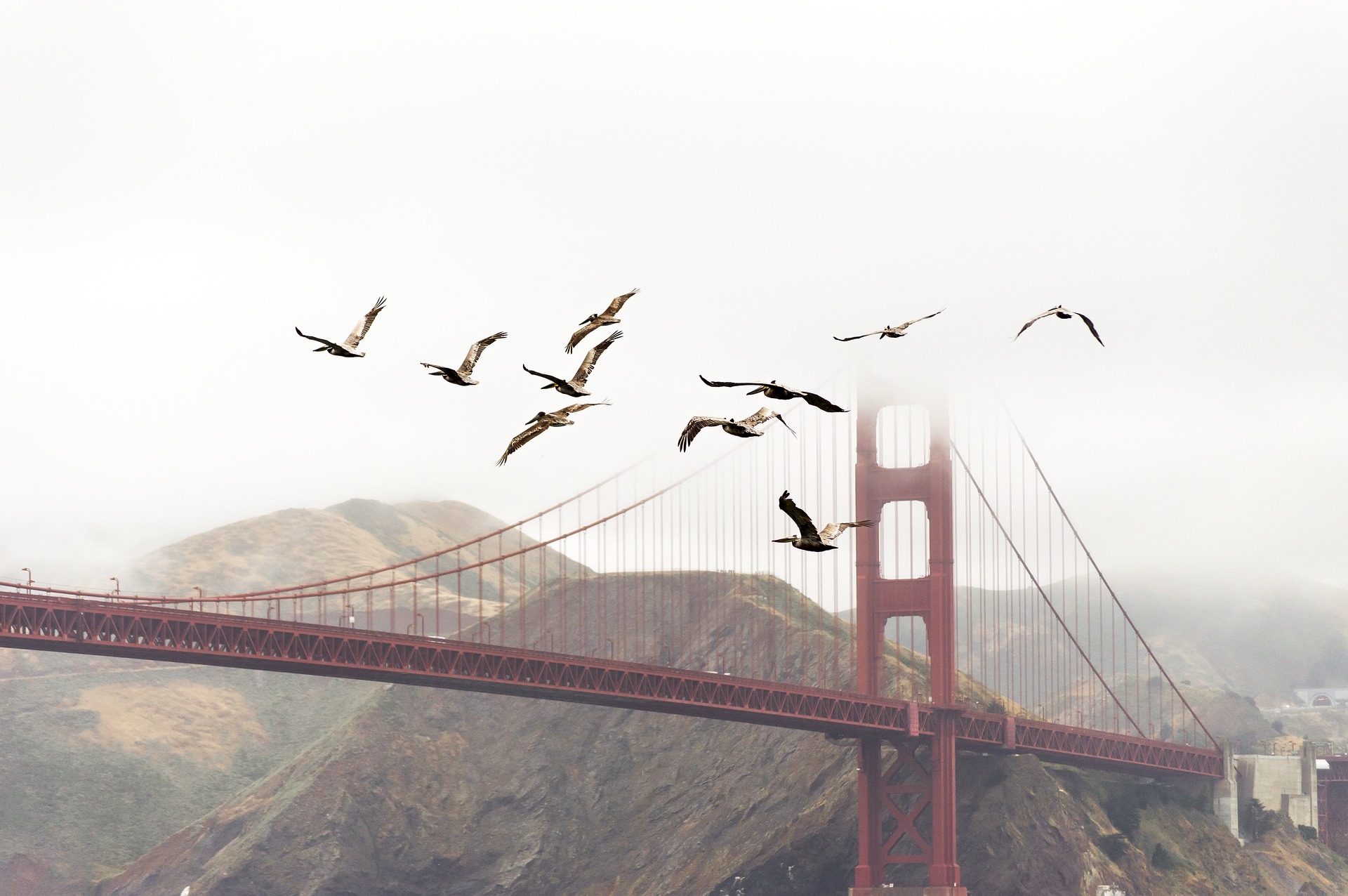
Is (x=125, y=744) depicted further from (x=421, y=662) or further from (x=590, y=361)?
(x=590, y=361)

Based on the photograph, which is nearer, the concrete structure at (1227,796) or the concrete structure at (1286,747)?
the concrete structure at (1227,796)

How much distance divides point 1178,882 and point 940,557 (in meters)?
29.0

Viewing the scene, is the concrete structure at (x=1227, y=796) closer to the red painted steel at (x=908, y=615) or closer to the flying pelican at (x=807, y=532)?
the red painted steel at (x=908, y=615)

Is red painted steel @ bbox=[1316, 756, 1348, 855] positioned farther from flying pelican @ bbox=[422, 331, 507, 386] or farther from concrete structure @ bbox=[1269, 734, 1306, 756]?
flying pelican @ bbox=[422, 331, 507, 386]

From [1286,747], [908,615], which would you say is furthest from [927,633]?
[1286,747]

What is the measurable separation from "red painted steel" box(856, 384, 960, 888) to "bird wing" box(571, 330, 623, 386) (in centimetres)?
6243

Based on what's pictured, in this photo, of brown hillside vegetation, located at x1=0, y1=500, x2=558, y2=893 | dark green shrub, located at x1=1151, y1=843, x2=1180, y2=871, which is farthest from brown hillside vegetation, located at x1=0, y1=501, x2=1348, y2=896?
brown hillside vegetation, located at x1=0, y1=500, x2=558, y2=893

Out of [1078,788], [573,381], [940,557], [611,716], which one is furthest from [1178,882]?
[573,381]

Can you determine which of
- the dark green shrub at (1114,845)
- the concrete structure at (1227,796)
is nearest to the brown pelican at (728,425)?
the dark green shrub at (1114,845)

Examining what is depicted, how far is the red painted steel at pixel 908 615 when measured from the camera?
93688mm

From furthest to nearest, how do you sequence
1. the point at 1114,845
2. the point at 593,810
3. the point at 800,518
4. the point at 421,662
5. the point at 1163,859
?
the point at 593,810 → the point at 1163,859 → the point at 1114,845 → the point at 421,662 → the point at 800,518

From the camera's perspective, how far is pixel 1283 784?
415 feet

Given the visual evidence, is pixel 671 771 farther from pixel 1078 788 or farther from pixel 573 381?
pixel 573 381

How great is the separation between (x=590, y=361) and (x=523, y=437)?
3465 mm
